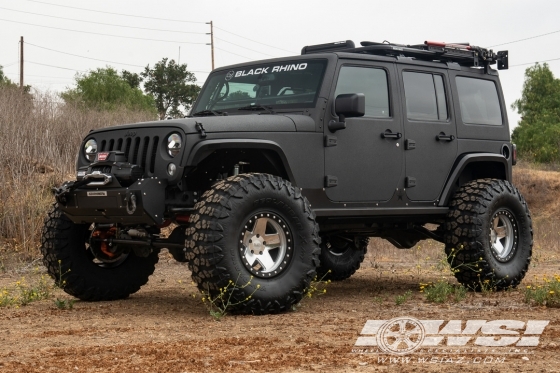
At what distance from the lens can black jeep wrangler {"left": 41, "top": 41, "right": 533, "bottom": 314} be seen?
6.74m

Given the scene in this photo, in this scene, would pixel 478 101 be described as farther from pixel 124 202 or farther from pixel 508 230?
pixel 124 202

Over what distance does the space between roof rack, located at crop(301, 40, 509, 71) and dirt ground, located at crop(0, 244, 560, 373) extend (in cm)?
237

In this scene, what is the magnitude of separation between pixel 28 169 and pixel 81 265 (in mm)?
5217

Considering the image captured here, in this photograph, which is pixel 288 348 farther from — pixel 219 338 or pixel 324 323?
pixel 324 323

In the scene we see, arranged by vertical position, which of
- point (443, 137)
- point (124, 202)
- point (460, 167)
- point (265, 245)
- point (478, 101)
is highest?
point (478, 101)

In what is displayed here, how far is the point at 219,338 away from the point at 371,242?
9.14 metres

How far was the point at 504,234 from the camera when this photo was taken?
9078 millimetres

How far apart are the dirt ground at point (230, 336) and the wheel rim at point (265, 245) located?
398 mm

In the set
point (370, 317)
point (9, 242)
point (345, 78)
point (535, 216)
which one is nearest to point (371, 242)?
point (9, 242)

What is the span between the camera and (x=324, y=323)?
630 centimetres

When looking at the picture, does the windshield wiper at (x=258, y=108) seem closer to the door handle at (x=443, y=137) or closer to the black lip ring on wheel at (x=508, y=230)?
the door handle at (x=443, y=137)

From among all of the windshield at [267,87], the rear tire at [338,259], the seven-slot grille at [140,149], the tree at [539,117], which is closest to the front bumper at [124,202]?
the seven-slot grille at [140,149]

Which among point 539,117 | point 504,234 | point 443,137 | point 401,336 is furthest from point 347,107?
point 539,117

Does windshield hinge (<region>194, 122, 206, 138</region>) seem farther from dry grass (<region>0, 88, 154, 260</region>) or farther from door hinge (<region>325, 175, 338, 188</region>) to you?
dry grass (<region>0, 88, 154, 260</region>)
